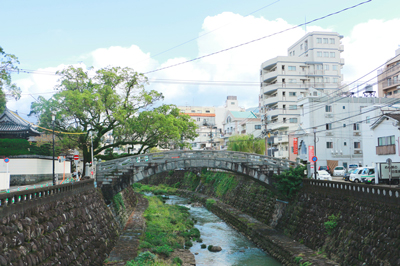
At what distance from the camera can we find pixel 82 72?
103 feet

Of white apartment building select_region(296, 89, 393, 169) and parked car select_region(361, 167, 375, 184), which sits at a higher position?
white apartment building select_region(296, 89, 393, 169)

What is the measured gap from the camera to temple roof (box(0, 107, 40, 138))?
31875 mm

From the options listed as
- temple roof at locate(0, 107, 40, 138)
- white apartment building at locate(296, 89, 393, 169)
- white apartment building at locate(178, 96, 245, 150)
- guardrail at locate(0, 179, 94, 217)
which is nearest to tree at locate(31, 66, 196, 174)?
temple roof at locate(0, 107, 40, 138)

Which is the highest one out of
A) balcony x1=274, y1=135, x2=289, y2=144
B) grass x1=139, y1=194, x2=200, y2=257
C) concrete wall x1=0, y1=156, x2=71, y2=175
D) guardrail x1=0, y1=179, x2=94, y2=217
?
balcony x1=274, y1=135, x2=289, y2=144

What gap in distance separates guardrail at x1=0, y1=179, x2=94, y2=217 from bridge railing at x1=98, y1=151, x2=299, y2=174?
320 inches

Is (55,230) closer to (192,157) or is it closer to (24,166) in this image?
(192,157)

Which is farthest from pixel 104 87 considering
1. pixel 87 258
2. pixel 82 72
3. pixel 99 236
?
pixel 87 258

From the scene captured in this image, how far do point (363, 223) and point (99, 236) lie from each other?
1455 cm

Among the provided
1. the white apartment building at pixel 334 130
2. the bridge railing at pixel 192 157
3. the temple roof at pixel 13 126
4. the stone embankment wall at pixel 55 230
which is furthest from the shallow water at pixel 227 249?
the white apartment building at pixel 334 130

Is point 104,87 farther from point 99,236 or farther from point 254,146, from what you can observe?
point 254,146

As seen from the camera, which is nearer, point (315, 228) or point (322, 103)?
point (315, 228)

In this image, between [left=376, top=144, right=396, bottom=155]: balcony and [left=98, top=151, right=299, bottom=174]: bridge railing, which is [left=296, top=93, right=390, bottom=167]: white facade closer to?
[left=376, top=144, right=396, bottom=155]: balcony

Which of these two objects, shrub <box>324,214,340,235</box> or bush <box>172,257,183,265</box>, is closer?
shrub <box>324,214,340,235</box>

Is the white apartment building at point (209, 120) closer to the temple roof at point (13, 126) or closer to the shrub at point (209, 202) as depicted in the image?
the shrub at point (209, 202)
